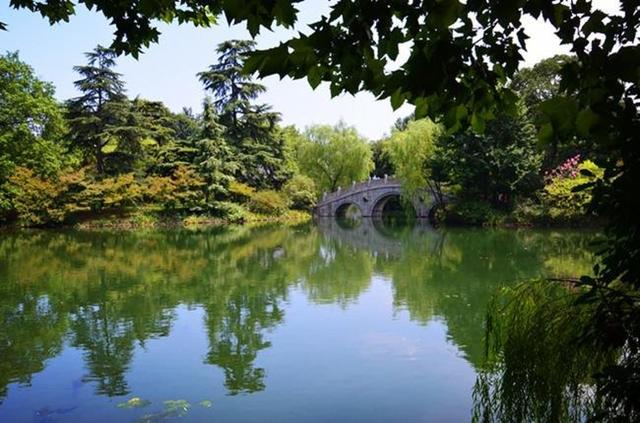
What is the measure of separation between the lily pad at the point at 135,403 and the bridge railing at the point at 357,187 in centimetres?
2918

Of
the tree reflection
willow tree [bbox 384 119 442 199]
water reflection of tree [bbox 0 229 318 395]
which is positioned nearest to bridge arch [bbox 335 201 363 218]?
willow tree [bbox 384 119 442 199]

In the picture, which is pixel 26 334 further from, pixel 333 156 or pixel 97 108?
pixel 333 156

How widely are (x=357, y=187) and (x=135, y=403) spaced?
30.7m

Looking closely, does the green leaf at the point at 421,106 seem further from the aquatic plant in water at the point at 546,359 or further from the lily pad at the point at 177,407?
the lily pad at the point at 177,407

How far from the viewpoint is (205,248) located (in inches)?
659

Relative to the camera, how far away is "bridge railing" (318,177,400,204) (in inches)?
1323

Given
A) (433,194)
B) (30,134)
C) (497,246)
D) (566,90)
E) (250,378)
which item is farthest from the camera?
(433,194)

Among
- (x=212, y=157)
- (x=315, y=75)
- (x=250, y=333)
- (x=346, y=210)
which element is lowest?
(x=250, y=333)

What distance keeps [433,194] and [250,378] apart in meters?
25.1

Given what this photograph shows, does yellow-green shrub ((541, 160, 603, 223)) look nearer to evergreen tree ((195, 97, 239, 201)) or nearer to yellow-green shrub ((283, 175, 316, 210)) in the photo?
yellow-green shrub ((283, 175, 316, 210))

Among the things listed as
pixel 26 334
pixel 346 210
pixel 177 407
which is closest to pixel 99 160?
pixel 346 210

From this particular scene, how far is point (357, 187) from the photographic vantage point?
114 feet

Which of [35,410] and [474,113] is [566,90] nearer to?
[474,113]

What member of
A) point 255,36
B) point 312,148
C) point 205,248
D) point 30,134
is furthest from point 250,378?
point 312,148
